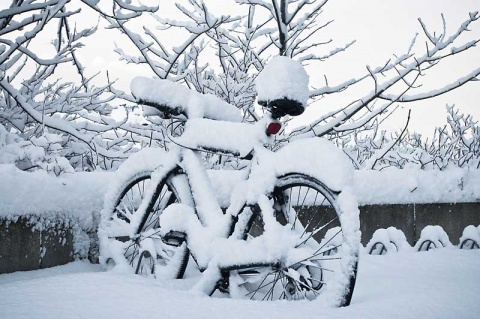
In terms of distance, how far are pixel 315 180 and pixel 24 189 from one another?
2.01 m

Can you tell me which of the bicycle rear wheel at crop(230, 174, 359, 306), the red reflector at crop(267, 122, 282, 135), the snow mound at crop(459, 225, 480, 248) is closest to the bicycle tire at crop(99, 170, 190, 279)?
the bicycle rear wheel at crop(230, 174, 359, 306)

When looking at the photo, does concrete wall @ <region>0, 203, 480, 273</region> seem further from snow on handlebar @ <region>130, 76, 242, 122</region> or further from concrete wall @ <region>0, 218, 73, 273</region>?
snow on handlebar @ <region>130, 76, 242, 122</region>

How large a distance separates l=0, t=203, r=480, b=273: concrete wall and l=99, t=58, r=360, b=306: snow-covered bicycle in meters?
0.30

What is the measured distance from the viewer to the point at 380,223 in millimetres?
5504

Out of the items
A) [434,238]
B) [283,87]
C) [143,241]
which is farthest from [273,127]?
[434,238]

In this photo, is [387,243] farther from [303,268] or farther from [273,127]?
[273,127]

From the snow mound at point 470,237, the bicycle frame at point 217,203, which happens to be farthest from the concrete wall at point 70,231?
the bicycle frame at point 217,203

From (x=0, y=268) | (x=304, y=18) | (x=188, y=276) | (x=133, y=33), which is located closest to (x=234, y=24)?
(x=304, y=18)

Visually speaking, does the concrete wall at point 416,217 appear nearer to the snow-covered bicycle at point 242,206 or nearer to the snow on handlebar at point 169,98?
the snow-covered bicycle at point 242,206

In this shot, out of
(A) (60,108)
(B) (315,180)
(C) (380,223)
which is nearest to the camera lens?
(B) (315,180)

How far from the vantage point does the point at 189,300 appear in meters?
2.66

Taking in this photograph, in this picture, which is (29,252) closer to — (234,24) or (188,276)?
(188,276)

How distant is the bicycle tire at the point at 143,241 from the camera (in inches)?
139

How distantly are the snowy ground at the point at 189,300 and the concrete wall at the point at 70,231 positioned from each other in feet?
0.41
